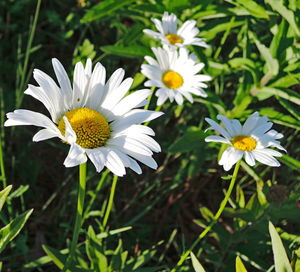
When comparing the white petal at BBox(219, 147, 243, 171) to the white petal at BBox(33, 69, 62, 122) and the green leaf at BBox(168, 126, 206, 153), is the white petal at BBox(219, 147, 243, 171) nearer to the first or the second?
the white petal at BBox(33, 69, 62, 122)

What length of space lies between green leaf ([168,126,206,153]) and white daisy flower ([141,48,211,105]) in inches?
9.9

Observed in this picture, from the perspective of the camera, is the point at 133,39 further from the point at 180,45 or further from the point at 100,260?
the point at 100,260

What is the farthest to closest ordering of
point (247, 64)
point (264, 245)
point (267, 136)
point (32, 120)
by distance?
1. point (247, 64)
2. point (264, 245)
3. point (267, 136)
4. point (32, 120)

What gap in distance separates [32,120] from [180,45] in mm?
868

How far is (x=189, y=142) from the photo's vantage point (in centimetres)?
191

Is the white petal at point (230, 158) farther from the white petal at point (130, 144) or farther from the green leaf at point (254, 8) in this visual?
the green leaf at point (254, 8)

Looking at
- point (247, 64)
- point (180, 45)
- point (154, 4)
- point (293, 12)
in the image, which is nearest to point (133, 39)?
point (154, 4)

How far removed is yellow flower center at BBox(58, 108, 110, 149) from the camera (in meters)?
1.08

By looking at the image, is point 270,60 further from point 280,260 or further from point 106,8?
point 280,260

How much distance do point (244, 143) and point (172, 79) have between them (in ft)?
1.81

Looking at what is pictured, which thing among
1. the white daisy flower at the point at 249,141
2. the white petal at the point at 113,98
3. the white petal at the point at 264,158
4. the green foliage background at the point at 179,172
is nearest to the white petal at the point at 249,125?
the white daisy flower at the point at 249,141

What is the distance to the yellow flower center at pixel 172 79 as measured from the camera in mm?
1717

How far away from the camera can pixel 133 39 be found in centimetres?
196

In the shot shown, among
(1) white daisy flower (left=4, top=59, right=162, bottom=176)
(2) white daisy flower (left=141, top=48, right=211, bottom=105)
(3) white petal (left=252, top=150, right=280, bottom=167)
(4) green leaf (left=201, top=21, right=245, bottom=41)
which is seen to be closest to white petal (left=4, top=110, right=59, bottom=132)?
(1) white daisy flower (left=4, top=59, right=162, bottom=176)
